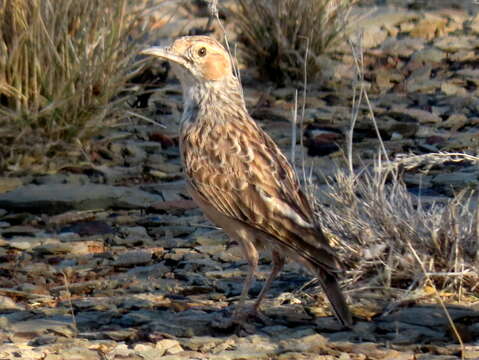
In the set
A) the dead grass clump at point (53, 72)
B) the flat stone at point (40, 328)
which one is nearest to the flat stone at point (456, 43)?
the dead grass clump at point (53, 72)

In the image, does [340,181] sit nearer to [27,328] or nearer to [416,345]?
[416,345]

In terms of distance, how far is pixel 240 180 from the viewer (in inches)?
209

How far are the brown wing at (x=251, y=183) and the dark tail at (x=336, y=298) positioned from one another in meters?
0.08

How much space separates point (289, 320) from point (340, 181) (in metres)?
0.78

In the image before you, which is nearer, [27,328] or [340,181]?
[27,328]

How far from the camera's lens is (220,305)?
217 inches

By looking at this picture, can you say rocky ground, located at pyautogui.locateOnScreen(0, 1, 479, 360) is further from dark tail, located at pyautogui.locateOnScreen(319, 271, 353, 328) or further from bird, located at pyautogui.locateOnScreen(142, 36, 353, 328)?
bird, located at pyautogui.locateOnScreen(142, 36, 353, 328)

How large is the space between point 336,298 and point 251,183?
2.27 feet

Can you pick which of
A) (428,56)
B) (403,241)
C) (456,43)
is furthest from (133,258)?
(456,43)

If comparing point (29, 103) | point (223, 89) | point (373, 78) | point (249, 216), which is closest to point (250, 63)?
point (373, 78)

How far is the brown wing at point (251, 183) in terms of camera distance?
5.03m

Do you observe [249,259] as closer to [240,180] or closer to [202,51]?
[240,180]

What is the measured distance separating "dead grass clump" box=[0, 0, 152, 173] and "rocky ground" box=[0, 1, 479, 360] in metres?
0.25

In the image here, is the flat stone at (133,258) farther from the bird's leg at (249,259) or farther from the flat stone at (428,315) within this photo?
the flat stone at (428,315)
